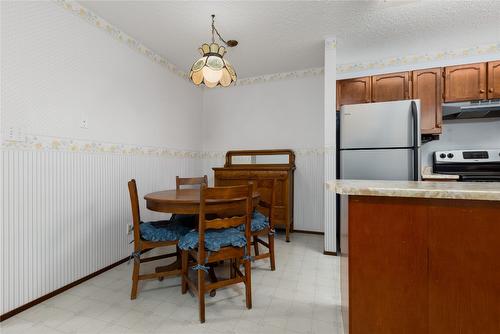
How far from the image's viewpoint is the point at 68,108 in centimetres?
198

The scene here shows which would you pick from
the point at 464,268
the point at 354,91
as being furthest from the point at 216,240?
the point at 354,91

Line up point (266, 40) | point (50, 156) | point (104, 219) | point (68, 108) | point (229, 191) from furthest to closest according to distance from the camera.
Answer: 1. point (266, 40)
2. point (104, 219)
3. point (68, 108)
4. point (50, 156)
5. point (229, 191)

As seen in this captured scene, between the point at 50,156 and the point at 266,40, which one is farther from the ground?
the point at 266,40

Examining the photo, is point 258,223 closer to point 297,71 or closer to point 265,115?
point 265,115

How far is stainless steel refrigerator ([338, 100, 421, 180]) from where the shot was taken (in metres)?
2.39

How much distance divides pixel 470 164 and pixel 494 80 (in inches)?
37.1

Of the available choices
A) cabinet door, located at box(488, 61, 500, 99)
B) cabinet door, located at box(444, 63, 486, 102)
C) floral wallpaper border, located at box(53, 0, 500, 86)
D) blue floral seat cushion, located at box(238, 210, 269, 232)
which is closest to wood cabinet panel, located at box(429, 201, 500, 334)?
blue floral seat cushion, located at box(238, 210, 269, 232)

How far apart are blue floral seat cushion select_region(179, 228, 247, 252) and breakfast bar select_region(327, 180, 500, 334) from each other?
0.73 metres

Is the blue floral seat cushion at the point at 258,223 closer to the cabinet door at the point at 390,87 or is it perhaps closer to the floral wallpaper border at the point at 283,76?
the cabinet door at the point at 390,87

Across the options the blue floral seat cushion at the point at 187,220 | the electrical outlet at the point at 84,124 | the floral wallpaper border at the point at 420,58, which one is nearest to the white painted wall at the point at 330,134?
the floral wallpaper border at the point at 420,58

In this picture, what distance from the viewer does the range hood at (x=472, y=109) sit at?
2554mm

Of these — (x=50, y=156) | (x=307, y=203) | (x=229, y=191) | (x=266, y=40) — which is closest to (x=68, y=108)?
(x=50, y=156)

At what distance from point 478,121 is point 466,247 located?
2796mm

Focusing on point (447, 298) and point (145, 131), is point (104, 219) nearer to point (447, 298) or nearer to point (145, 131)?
point (145, 131)
